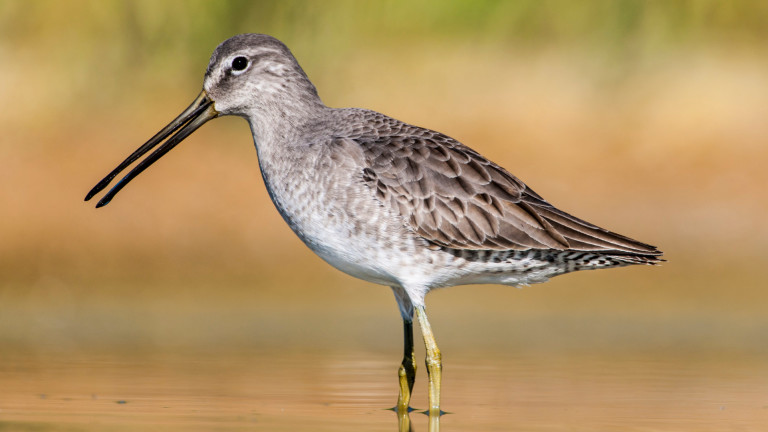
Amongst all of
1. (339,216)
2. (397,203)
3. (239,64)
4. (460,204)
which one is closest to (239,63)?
(239,64)

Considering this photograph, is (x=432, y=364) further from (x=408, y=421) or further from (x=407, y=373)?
(x=408, y=421)

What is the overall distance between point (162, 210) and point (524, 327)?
433 centimetres

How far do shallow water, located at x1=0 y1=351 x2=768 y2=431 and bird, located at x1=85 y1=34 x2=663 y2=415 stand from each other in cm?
53

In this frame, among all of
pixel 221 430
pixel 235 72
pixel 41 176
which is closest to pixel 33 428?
pixel 221 430

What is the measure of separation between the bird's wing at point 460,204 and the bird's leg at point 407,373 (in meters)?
0.87

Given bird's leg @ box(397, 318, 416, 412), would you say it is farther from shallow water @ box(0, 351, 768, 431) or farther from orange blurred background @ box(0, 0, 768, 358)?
orange blurred background @ box(0, 0, 768, 358)

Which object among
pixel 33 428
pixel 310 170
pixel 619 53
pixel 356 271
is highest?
pixel 619 53

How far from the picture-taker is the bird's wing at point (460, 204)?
7992 millimetres

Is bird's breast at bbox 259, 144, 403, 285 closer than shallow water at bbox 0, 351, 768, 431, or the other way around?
shallow water at bbox 0, 351, 768, 431

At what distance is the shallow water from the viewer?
7.14m

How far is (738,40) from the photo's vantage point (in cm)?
1440

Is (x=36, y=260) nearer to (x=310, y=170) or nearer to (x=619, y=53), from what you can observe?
(x=310, y=170)

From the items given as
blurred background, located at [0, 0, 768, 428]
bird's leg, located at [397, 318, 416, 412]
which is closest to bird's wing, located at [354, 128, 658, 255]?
bird's leg, located at [397, 318, 416, 412]

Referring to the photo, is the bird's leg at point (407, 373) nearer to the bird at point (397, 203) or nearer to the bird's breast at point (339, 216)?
the bird at point (397, 203)
